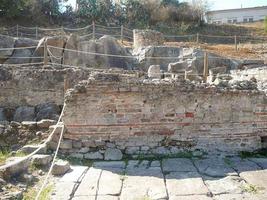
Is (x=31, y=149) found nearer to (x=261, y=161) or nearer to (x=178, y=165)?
(x=178, y=165)

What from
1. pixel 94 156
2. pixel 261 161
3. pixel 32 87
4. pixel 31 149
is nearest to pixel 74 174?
pixel 94 156

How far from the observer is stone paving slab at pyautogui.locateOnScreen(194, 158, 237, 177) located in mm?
6113

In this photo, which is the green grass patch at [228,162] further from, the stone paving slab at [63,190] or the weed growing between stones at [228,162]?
the stone paving slab at [63,190]

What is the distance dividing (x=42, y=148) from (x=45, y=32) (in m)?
19.8

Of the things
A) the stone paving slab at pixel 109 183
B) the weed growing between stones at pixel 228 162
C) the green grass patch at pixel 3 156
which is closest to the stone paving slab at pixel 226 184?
the weed growing between stones at pixel 228 162

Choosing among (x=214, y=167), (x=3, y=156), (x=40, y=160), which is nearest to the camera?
(x=40, y=160)

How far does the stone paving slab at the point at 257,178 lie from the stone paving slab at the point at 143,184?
1.26 m

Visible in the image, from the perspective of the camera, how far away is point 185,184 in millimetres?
5590

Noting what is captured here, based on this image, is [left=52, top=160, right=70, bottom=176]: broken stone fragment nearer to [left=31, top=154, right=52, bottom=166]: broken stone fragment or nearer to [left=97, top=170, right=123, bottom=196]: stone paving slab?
[left=31, top=154, right=52, bottom=166]: broken stone fragment

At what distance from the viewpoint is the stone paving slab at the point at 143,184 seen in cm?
518

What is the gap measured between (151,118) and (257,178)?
7.59 feet

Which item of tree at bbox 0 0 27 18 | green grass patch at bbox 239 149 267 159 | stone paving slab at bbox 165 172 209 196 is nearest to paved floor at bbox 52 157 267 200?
stone paving slab at bbox 165 172 209 196

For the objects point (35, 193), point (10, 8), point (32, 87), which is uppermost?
point (10, 8)

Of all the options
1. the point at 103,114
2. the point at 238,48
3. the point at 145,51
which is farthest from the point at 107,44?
the point at 103,114
